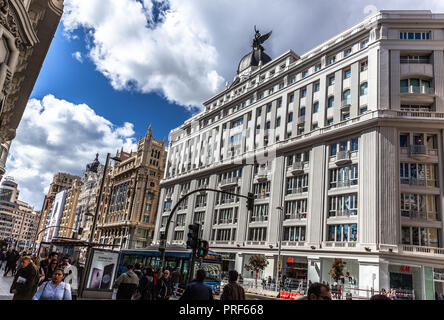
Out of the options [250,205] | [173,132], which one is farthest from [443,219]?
[173,132]

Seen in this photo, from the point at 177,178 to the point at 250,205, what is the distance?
44.9 metres

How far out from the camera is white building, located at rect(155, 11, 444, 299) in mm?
29516

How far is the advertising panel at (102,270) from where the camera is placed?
14711mm

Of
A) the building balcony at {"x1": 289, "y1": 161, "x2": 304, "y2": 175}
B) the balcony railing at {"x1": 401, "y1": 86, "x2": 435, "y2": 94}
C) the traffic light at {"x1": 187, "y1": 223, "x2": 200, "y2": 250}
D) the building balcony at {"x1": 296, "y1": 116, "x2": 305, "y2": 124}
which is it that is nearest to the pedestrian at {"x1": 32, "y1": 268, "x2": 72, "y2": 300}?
the traffic light at {"x1": 187, "y1": 223, "x2": 200, "y2": 250}

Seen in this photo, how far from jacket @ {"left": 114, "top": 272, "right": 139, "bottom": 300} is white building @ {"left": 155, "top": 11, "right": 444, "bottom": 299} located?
24749mm

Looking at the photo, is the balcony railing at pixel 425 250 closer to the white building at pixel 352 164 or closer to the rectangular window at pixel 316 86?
the white building at pixel 352 164

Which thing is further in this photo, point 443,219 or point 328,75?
point 328,75

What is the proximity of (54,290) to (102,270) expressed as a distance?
980cm

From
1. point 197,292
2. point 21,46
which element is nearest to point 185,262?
point 21,46

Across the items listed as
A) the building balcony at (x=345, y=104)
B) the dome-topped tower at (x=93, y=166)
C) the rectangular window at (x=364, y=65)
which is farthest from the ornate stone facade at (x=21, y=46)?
the dome-topped tower at (x=93, y=166)

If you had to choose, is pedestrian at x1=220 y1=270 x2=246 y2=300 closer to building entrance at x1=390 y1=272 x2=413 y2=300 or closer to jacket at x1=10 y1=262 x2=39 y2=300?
jacket at x1=10 y1=262 x2=39 y2=300

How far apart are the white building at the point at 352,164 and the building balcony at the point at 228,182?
21cm
